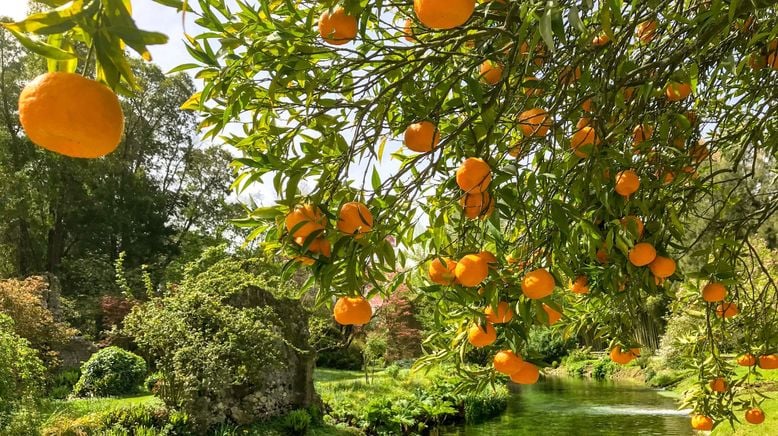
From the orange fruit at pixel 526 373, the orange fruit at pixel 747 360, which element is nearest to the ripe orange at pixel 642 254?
the orange fruit at pixel 526 373

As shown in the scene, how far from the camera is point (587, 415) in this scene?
34.9 feet

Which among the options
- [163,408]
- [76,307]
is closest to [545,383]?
[163,408]

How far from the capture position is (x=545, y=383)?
682 inches

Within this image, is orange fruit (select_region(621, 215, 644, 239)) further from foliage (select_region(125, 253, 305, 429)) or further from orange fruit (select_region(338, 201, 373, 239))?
foliage (select_region(125, 253, 305, 429))

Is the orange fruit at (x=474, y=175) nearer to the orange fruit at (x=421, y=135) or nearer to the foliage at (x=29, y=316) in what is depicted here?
the orange fruit at (x=421, y=135)

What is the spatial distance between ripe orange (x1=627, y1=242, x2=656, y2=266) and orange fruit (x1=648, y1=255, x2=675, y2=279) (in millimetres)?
61

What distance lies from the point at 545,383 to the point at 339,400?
9.77m

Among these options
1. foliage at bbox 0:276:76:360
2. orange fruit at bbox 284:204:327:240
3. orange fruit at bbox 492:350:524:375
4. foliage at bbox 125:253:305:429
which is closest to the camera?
orange fruit at bbox 284:204:327:240

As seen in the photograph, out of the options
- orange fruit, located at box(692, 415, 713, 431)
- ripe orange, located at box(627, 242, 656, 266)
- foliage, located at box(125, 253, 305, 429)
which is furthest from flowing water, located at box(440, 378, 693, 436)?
ripe orange, located at box(627, 242, 656, 266)

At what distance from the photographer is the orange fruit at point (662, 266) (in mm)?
1615

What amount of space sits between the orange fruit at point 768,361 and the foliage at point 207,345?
15.9ft

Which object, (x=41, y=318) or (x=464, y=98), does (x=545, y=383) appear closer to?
(x=41, y=318)

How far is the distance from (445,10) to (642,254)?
42.9 inches

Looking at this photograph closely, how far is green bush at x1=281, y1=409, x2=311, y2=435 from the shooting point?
7.32 metres
